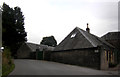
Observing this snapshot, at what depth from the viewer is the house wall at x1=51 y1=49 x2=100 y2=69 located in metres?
17.1

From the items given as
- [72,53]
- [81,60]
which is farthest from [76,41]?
[81,60]

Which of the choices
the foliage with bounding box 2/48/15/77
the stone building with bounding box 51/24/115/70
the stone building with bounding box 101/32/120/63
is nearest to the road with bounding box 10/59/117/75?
the foliage with bounding box 2/48/15/77

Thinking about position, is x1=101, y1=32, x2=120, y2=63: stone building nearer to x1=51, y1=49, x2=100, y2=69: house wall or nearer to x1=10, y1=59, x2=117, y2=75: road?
x1=51, y1=49, x2=100, y2=69: house wall

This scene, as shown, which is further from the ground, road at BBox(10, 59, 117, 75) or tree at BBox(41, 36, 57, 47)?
tree at BBox(41, 36, 57, 47)

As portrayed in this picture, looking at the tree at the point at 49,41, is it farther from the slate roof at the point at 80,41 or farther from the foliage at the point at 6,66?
the foliage at the point at 6,66

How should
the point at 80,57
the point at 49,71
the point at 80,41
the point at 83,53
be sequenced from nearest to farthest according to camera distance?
the point at 49,71, the point at 83,53, the point at 80,57, the point at 80,41

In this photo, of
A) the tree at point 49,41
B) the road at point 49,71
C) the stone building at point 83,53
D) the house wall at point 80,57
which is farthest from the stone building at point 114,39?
the tree at point 49,41

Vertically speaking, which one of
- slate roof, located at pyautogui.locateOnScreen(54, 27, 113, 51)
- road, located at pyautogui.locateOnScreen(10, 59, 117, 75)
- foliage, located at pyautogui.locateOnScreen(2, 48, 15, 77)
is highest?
slate roof, located at pyautogui.locateOnScreen(54, 27, 113, 51)

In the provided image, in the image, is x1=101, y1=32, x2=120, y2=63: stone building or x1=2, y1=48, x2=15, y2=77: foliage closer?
x1=2, y1=48, x2=15, y2=77: foliage

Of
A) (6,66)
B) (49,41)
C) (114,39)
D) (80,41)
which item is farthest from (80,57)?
(49,41)

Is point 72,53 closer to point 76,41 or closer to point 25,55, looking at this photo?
point 76,41

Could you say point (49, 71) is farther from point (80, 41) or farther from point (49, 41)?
point (49, 41)

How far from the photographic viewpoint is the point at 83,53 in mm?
18812

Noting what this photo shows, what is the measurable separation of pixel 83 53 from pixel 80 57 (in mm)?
828
